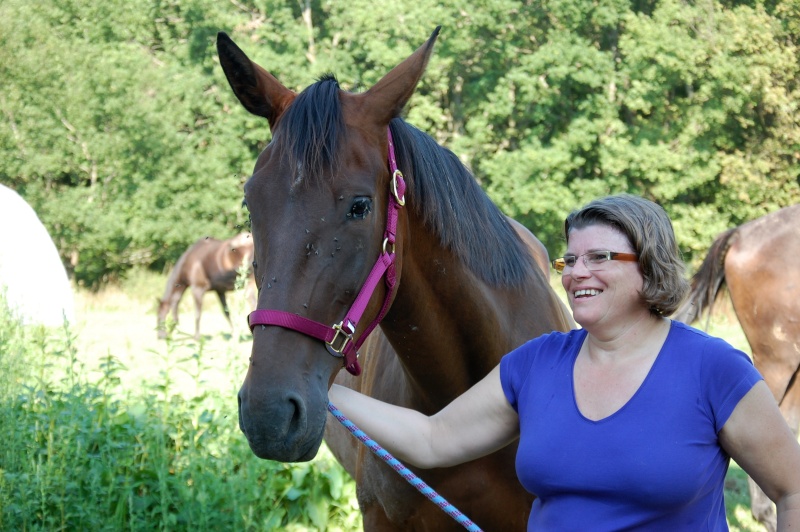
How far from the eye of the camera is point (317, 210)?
198cm

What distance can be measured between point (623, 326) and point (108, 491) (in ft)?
9.09

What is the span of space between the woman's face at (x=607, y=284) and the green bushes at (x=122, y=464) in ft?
8.24

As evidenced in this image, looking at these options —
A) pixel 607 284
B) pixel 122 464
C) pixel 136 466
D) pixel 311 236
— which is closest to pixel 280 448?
pixel 311 236

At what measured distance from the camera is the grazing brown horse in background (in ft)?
6.30

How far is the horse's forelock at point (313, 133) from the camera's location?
2.01 metres

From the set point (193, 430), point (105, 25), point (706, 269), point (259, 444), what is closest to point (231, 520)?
point (193, 430)

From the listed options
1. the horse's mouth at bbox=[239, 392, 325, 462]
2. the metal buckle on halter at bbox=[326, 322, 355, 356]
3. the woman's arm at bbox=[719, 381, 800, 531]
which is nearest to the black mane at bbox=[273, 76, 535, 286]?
the metal buckle on halter at bbox=[326, 322, 355, 356]

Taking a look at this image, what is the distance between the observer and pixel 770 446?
1.85 m

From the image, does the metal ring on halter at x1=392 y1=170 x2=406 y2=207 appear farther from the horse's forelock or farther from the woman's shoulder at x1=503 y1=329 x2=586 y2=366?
the woman's shoulder at x1=503 y1=329 x2=586 y2=366

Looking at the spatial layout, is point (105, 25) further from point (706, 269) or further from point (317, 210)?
point (317, 210)

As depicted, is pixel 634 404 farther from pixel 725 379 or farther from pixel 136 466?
pixel 136 466

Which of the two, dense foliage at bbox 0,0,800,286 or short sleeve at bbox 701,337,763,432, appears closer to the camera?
short sleeve at bbox 701,337,763,432

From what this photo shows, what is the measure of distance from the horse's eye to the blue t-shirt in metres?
0.66

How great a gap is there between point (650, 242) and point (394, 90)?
0.78m
